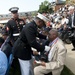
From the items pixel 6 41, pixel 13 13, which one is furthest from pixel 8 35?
pixel 13 13

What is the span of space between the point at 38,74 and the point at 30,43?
0.92m

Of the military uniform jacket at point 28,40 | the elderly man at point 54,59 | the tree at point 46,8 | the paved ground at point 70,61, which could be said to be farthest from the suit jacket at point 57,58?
the tree at point 46,8

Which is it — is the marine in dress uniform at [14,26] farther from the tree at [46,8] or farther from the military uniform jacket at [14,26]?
the tree at [46,8]

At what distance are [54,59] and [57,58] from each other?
0.08 meters

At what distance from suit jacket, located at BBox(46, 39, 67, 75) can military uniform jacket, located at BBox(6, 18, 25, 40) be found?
1.39 meters

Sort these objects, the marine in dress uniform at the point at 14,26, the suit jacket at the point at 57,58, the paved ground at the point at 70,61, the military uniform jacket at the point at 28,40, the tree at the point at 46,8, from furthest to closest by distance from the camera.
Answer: the tree at the point at 46,8
the paved ground at the point at 70,61
the marine in dress uniform at the point at 14,26
the suit jacket at the point at 57,58
the military uniform jacket at the point at 28,40

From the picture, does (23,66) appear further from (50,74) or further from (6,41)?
(6,41)

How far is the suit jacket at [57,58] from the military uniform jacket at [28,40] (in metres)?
0.40

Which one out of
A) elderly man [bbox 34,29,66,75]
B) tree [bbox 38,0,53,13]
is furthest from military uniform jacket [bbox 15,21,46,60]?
tree [bbox 38,0,53,13]

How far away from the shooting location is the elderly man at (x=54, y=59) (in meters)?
5.24

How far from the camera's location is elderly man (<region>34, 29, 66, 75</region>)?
5.24m

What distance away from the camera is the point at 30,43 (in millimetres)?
4777

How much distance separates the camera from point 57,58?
5262 millimetres

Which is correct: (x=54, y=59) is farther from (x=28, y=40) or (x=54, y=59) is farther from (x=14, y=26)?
(x=14, y=26)
